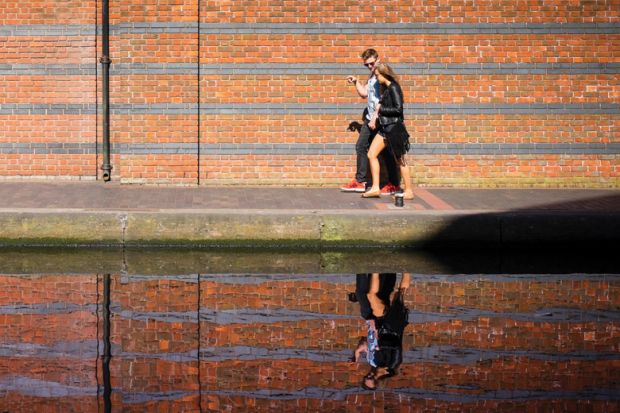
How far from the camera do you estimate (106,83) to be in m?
17.7

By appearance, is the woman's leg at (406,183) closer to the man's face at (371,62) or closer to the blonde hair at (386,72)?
the blonde hair at (386,72)

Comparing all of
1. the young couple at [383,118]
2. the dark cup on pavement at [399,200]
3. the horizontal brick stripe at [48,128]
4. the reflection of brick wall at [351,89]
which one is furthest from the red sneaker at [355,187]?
the horizontal brick stripe at [48,128]

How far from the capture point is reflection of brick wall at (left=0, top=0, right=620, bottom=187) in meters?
17.0

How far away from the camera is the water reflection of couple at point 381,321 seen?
7.84 m

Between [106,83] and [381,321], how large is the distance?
935 centimetres

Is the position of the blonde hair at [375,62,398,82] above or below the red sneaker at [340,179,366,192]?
above

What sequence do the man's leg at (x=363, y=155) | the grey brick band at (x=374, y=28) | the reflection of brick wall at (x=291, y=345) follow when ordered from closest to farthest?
the reflection of brick wall at (x=291, y=345), the man's leg at (x=363, y=155), the grey brick band at (x=374, y=28)

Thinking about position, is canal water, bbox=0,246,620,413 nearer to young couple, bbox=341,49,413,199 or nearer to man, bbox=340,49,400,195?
young couple, bbox=341,49,413,199

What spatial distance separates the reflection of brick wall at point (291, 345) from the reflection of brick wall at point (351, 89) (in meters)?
6.06

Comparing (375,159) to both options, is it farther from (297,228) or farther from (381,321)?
(381,321)

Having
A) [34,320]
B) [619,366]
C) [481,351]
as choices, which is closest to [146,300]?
[34,320]

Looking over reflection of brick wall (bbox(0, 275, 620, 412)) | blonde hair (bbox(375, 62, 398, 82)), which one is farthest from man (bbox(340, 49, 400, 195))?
reflection of brick wall (bbox(0, 275, 620, 412))

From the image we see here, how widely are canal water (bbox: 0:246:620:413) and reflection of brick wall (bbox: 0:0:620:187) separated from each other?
174 inches

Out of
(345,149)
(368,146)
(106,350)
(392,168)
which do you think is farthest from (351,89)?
(106,350)
